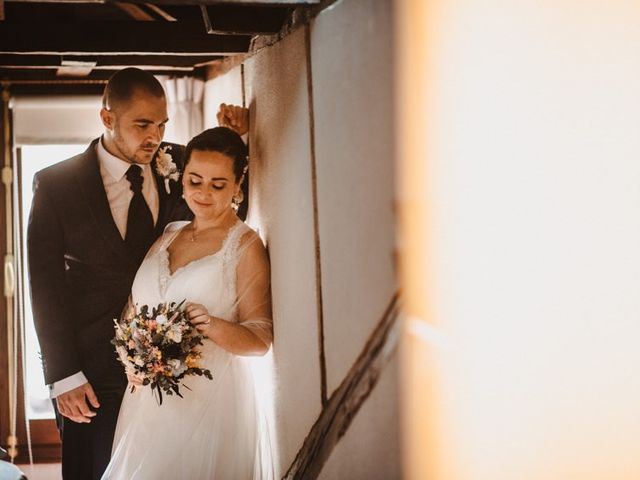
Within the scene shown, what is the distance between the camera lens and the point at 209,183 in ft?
13.6

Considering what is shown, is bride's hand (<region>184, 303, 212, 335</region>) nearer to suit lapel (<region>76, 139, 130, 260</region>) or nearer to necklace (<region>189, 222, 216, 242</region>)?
necklace (<region>189, 222, 216, 242</region>)

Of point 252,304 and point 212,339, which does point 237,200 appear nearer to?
point 252,304

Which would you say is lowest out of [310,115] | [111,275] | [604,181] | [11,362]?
[11,362]

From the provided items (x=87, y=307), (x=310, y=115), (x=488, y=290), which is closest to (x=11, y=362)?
(x=87, y=307)

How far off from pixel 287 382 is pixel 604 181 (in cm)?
223

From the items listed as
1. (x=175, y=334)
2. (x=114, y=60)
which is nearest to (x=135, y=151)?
(x=114, y=60)

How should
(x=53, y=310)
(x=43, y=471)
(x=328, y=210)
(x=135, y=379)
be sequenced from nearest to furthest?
(x=328, y=210) → (x=135, y=379) → (x=53, y=310) → (x=43, y=471)

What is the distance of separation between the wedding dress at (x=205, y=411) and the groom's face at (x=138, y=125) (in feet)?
2.40

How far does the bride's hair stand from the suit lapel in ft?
2.20

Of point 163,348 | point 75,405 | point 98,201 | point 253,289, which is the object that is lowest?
point 75,405

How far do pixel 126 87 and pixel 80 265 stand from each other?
38.7 inches

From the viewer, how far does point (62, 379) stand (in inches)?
177

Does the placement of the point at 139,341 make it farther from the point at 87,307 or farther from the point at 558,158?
the point at 558,158

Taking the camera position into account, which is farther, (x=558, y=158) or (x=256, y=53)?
(x=256, y=53)
